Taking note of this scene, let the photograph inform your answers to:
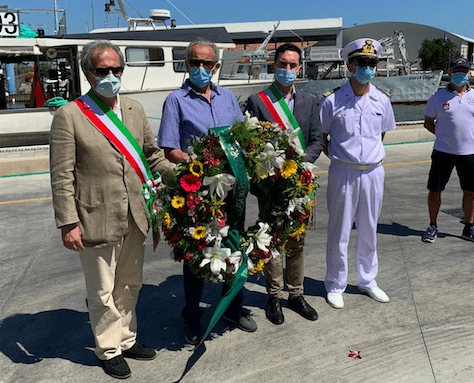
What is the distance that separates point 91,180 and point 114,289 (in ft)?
2.54

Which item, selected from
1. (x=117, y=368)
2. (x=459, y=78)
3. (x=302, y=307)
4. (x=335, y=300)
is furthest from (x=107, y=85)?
(x=459, y=78)

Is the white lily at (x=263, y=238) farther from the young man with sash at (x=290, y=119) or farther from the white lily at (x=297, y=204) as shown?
the young man with sash at (x=290, y=119)

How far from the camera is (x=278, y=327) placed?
361 cm

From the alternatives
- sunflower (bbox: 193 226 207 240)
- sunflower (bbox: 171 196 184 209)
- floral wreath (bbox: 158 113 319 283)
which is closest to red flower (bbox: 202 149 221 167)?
floral wreath (bbox: 158 113 319 283)

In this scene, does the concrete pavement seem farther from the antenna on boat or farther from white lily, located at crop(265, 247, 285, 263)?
the antenna on boat

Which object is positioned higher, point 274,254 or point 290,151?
point 290,151

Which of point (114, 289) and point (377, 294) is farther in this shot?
point (377, 294)

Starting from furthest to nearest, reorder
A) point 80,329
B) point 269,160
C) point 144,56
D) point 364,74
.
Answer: point 144,56 < point 364,74 < point 80,329 < point 269,160

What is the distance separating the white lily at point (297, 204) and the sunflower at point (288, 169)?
194mm

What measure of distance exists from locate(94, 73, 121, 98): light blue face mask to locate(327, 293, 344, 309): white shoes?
2.37m

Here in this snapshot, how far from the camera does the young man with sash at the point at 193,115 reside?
3307mm

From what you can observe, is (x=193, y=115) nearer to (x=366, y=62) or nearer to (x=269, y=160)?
(x=269, y=160)

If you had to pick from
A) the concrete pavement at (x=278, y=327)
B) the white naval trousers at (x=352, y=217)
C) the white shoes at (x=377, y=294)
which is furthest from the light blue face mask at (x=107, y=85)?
the white shoes at (x=377, y=294)

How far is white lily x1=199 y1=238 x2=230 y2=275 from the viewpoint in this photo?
294cm
